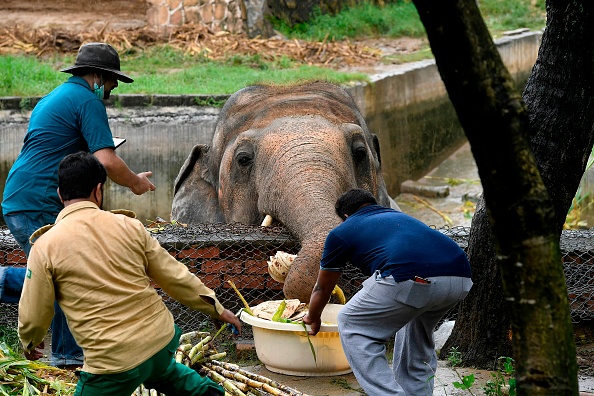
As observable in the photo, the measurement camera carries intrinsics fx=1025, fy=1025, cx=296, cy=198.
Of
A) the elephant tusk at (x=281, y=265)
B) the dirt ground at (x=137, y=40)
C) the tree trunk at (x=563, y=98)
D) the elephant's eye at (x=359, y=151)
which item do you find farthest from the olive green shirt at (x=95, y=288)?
the dirt ground at (x=137, y=40)

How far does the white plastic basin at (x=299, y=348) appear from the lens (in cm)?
611

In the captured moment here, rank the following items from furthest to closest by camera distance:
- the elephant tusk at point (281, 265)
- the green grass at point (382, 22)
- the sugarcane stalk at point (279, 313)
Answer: the green grass at point (382, 22), the elephant tusk at point (281, 265), the sugarcane stalk at point (279, 313)

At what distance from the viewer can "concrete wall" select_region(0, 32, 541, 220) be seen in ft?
43.9

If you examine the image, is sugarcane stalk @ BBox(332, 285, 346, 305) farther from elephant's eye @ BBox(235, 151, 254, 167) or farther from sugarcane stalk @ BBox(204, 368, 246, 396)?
elephant's eye @ BBox(235, 151, 254, 167)

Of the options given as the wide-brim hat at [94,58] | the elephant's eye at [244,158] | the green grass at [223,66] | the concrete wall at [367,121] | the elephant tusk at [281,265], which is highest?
the wide-brim hat at [94,58]

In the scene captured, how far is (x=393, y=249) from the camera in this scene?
204 inches

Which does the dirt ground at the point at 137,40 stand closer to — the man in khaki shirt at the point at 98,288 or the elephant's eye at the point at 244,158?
the elephant's eye at the point at 244,158

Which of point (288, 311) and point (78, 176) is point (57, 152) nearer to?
point (78, 176)

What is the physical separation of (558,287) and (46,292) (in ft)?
7.07

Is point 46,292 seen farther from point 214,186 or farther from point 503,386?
point 214,186

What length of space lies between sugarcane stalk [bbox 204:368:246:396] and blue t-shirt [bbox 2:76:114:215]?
1338 mm

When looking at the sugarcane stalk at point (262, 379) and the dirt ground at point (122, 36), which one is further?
the dirt ground at point (122, 36)

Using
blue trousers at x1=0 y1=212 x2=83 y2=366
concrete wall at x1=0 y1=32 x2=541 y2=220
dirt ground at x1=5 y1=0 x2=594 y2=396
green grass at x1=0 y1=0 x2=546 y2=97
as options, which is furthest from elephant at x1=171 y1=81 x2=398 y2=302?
dirt ground at x1=5 y1=0 x2=594 y2=396

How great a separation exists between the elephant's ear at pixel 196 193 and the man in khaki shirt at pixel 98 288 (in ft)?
13.4
